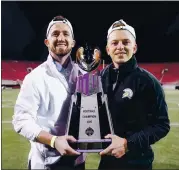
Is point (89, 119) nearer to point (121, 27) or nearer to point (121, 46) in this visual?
point (121, 46)

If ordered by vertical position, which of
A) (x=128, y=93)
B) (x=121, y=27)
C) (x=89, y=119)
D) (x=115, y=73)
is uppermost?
(x=121, y=27)

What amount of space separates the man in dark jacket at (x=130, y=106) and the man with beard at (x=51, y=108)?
0.29 m

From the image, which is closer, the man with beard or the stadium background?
the man with beard

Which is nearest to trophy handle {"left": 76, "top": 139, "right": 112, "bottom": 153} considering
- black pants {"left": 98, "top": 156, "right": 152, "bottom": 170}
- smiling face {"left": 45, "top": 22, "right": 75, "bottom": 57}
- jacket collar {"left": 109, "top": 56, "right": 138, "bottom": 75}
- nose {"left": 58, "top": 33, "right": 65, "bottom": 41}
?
black pants {"left": 98, "top": 156, "right": 152, "bottom": 170}

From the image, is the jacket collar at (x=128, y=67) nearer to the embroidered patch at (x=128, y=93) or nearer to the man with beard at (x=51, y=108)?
the embroidered patch at (x=128, y=93)

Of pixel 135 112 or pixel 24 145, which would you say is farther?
pixel 24 145

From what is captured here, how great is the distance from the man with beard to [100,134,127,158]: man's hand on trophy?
22 centimetres

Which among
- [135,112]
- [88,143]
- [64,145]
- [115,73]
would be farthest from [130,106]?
[64,145]

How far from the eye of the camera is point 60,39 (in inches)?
96.7

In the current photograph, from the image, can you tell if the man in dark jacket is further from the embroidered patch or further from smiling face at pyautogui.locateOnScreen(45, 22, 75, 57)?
smiling face at pyautogui.locateOnScreen(45, 22, 75, 57)

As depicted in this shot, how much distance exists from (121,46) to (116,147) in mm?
800

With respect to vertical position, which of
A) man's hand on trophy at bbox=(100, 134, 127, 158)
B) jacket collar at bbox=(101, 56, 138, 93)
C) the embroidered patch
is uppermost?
jacket collar at bbox=(101, 56, 138, 93)

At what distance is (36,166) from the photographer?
2.43 metres

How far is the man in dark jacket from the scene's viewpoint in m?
2.38
